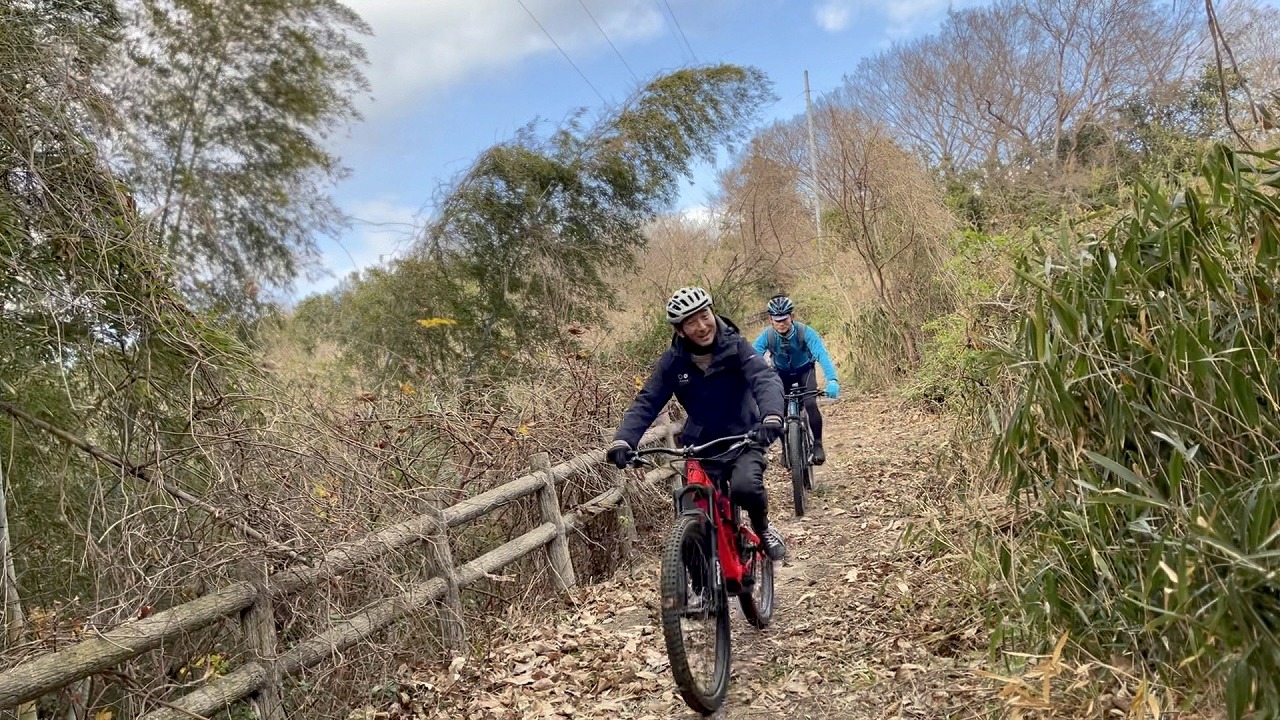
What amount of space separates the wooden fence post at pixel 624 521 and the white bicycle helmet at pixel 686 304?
9.93 ft

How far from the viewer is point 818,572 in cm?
600

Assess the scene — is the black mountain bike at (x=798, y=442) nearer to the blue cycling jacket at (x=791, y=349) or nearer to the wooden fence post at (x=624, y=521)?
the blue cycling jacket at (x=791, y=349)

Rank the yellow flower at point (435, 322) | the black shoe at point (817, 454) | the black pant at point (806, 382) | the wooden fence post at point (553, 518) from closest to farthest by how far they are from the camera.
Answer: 1. the wooden fence post at point (553, 518)
2. the black pant at point (806, 382)
3. the black shoe at point (817, 454)
4. the yellow flower at point (435, 322)

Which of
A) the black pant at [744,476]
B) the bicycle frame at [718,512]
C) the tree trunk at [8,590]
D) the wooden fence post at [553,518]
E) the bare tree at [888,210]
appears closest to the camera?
the tree trunk at [8,590]

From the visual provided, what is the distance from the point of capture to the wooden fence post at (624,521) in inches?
284

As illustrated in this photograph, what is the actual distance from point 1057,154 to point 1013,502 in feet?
76.7

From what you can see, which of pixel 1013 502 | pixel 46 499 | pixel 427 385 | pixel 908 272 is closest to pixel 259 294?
pixel 427 385

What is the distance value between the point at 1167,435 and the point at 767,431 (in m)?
1.75

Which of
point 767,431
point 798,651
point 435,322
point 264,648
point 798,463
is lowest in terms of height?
point 798,651

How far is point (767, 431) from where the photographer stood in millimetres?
4273

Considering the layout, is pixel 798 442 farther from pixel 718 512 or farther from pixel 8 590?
pixel 8 590

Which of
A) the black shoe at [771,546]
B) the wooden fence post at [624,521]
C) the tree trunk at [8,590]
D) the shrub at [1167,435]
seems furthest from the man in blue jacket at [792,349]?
the tree trunk at [8,590]

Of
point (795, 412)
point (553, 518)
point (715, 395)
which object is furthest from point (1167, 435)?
point (795, 412)

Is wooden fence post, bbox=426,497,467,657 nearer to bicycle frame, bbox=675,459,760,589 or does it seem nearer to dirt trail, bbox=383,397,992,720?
dirt trail, bbox=383,397,992,720
